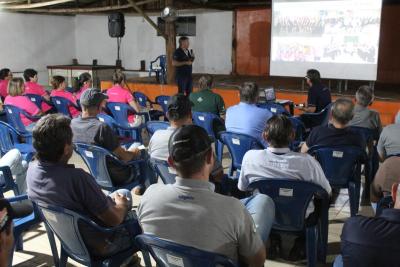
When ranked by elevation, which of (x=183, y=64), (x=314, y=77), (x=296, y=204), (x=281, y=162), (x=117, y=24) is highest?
(x=117, y=24)

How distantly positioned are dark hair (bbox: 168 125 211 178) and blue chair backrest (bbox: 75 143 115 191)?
5.05 ft

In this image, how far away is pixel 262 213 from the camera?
2.14m

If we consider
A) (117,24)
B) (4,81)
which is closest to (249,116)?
(4,81)

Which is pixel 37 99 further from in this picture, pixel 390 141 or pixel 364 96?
pixel 390 141

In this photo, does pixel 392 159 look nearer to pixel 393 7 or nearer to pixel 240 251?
pixel 240 251

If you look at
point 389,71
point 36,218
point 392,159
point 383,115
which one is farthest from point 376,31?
point 36,218

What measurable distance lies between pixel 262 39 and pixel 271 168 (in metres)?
10.9

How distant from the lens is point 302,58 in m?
8.66

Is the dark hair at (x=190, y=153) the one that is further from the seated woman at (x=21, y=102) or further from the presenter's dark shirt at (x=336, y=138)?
the seated woman at (x=21, y=102)

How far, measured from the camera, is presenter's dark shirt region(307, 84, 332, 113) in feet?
19.1

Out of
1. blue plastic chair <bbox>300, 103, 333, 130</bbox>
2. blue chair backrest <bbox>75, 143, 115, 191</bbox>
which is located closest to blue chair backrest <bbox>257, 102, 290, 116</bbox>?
blue plastic chair <bbox>300, 103, 333, 130</bbox>

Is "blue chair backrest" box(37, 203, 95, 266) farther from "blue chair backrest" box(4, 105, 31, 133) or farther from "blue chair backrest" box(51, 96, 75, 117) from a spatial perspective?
"blue chair backrest" box(51, 96, 75, 117)

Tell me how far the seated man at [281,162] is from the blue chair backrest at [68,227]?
109 cm

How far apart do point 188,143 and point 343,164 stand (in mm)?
2023
